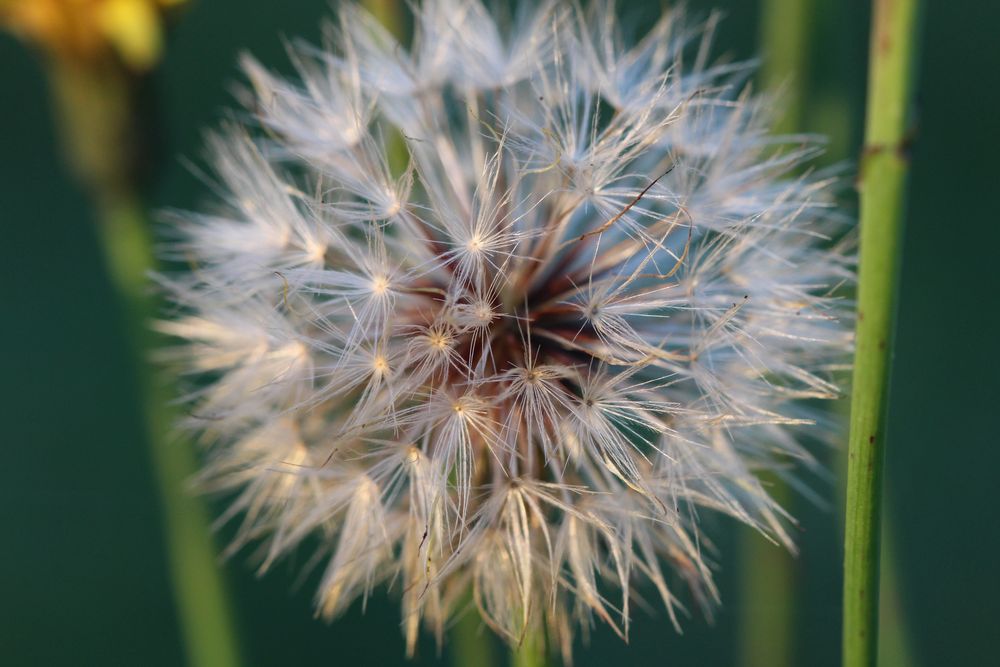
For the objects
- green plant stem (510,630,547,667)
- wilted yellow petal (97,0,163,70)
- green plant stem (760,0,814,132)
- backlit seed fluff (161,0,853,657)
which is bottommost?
green plant stem (510,630,547,667)

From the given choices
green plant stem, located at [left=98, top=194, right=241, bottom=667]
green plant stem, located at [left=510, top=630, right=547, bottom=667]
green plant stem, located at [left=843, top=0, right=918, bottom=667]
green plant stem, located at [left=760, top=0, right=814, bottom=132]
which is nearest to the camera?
green plant stem, located at [left=843, top=0, right=918, bottom=667]

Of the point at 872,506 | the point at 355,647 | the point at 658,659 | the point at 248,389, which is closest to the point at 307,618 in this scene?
the point at 355,647

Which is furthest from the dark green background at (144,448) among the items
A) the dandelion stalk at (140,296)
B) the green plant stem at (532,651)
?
the green plant stem at (532,651)

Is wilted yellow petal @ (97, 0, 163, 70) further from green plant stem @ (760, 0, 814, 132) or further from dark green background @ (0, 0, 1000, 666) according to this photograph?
dark green background @ (0, 0, 1000, 666)

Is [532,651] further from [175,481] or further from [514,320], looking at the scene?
[175,481]

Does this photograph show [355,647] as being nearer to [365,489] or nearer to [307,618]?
[307,618]

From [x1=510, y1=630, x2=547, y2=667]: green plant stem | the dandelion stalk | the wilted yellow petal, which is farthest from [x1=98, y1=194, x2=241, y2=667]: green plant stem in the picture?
[x1=510, y1=630, x2=547, y2=667]: green plant stem
